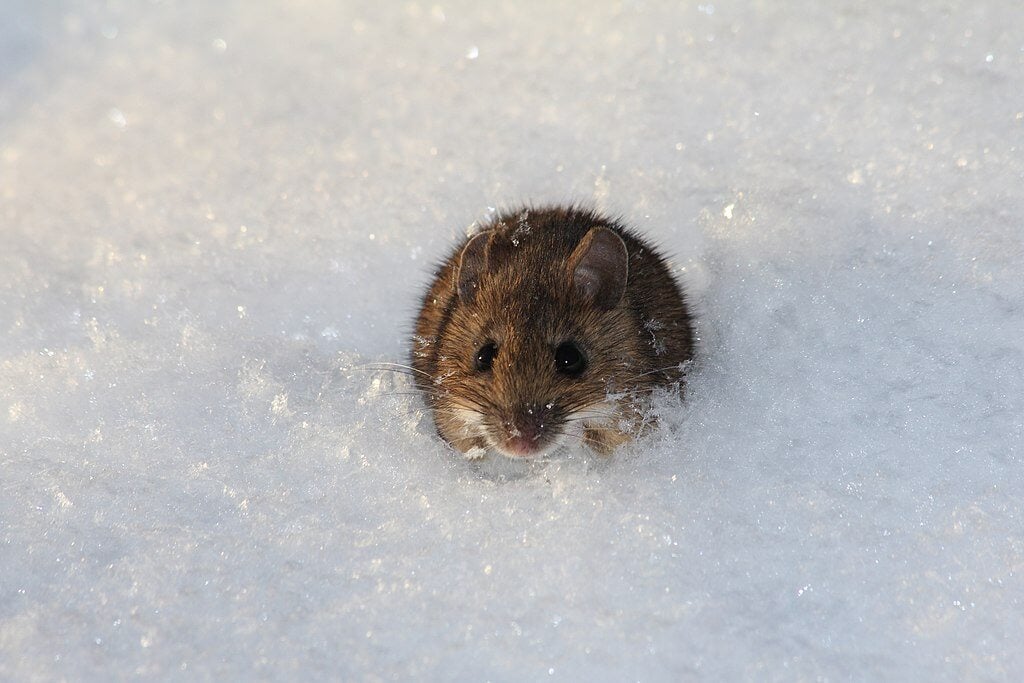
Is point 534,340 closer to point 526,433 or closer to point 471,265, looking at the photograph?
point 526,433

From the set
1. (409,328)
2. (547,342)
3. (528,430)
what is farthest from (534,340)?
(409,328)

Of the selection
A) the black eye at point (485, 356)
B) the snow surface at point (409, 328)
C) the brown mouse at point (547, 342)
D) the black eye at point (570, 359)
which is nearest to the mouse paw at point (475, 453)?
the brown mouse at point (547, 342)

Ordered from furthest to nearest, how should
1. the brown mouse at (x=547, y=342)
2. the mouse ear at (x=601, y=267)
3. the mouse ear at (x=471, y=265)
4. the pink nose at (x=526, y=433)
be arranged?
the mouse ear at (x=471, y=265) < the mouse ear at (x=601, y=267) < the brown mouse at (x=547, y=342) < the pink nose at (x=526, y=433)

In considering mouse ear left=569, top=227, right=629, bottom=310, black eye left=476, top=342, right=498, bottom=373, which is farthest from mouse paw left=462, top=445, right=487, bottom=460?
mouse ear left=569, top=227, right=629, bottom=310

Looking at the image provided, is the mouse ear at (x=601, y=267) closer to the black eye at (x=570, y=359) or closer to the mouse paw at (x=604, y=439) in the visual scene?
the black eye at (x=570, y=359)

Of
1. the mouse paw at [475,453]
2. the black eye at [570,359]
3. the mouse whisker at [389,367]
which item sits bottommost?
the mouse paw at [475,453]

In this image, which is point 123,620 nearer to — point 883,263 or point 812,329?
point 812,329

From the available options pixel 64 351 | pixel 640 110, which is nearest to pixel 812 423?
pixel 640 110
